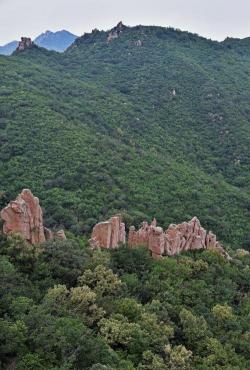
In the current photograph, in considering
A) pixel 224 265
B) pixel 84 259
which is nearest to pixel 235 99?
pixel 224 265

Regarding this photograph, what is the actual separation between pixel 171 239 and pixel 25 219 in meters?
9.01

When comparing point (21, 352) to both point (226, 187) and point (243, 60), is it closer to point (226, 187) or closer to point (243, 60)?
point (226, 187)

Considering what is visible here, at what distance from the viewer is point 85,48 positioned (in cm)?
11681

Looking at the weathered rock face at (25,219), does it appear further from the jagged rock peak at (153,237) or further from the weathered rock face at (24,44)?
the weathered rock face at (24,44)

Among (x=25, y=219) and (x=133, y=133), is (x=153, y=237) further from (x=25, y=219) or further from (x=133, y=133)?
(x=133, y=133)

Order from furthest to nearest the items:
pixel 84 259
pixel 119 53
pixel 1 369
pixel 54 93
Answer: pixel 119 53 < pixel 54 93 < pixel 84 259 < pixel 1 369

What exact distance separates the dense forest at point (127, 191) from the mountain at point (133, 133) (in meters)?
0.22

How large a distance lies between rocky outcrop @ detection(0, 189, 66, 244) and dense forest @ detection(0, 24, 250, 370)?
85cm

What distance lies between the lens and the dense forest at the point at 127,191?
21.4 meters

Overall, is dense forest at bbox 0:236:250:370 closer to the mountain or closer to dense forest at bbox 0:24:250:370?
dense forest at bbox 0:24:250:370

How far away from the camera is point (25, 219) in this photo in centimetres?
2669

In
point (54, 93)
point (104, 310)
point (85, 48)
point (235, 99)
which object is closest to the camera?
point (104, 310)

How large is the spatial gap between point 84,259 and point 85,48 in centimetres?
9632

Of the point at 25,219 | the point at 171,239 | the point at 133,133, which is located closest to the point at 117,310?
the point at 25,219
